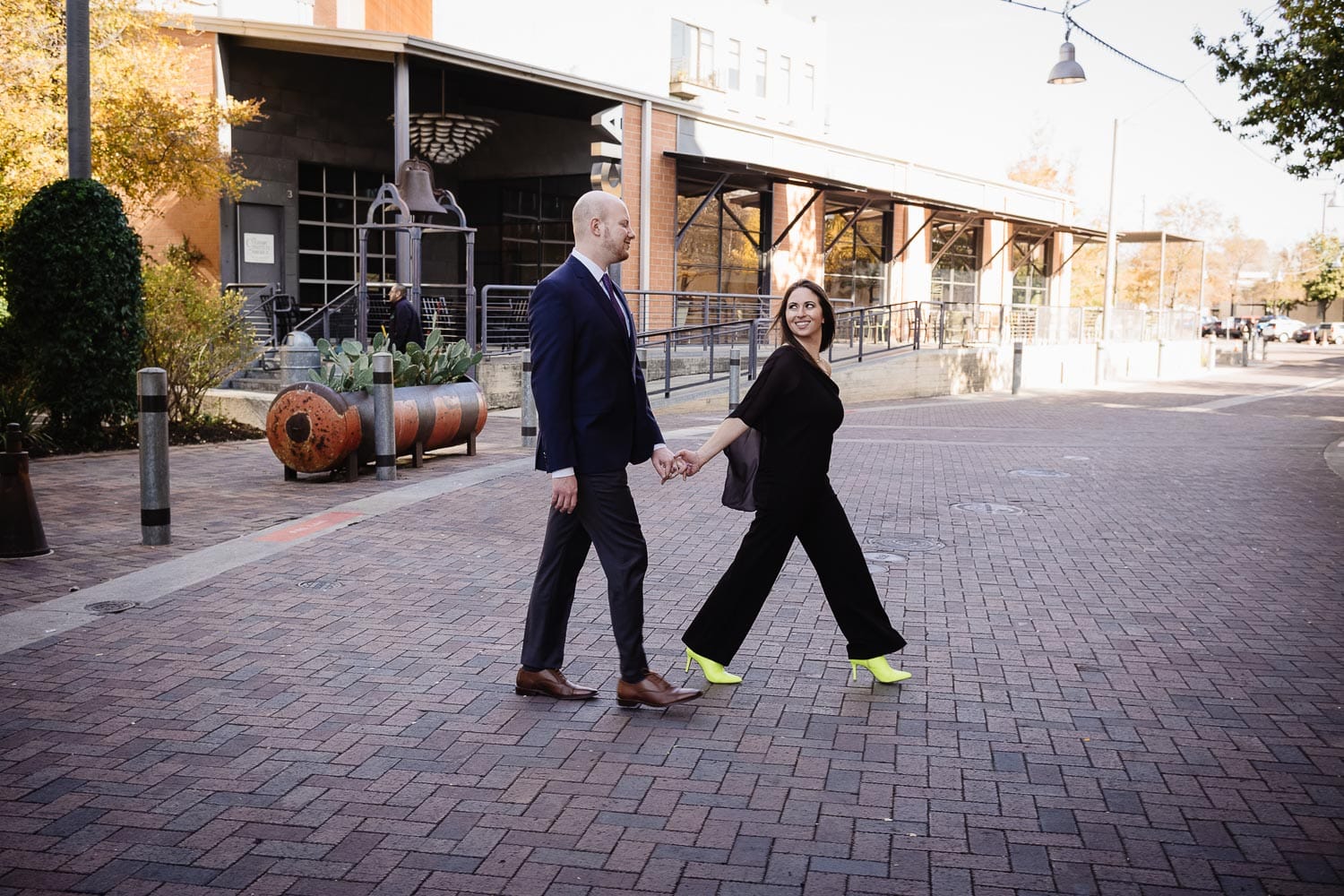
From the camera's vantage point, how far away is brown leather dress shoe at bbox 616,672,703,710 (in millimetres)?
4715

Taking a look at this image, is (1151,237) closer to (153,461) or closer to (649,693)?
(153,461)

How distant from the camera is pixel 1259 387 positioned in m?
31.0

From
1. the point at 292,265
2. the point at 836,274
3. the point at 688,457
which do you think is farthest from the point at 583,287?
the point at 836,274

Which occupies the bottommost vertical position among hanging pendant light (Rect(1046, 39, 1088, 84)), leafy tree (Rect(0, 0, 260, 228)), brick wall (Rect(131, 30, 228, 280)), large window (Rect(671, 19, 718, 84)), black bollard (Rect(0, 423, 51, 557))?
black bollard (Rect(0, 423, 51, 557))

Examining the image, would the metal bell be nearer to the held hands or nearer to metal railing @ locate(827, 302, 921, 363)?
metal railing @ locate(827, 302, 921, 363)

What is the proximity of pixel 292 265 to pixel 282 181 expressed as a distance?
5.96 feet

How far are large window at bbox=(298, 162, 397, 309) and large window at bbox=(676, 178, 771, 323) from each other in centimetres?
669

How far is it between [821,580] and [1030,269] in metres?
41.6

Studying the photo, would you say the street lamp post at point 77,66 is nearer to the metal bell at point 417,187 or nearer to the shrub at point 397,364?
the shrub at point 397,364

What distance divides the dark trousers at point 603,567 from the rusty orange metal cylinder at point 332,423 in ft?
18.9

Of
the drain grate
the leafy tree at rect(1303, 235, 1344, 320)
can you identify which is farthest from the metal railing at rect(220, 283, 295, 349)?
the leafy tree at rect(1303, 235, 1344, 320)

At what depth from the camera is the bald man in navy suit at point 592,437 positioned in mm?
4461

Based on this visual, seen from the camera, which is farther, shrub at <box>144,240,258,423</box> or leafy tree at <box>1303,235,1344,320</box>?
leafy tree at <box>1303,235,1344,320</box>

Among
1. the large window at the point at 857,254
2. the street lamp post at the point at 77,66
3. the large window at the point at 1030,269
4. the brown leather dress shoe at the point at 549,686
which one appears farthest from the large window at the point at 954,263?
the brown leather dress shoe at the point at 549,686
